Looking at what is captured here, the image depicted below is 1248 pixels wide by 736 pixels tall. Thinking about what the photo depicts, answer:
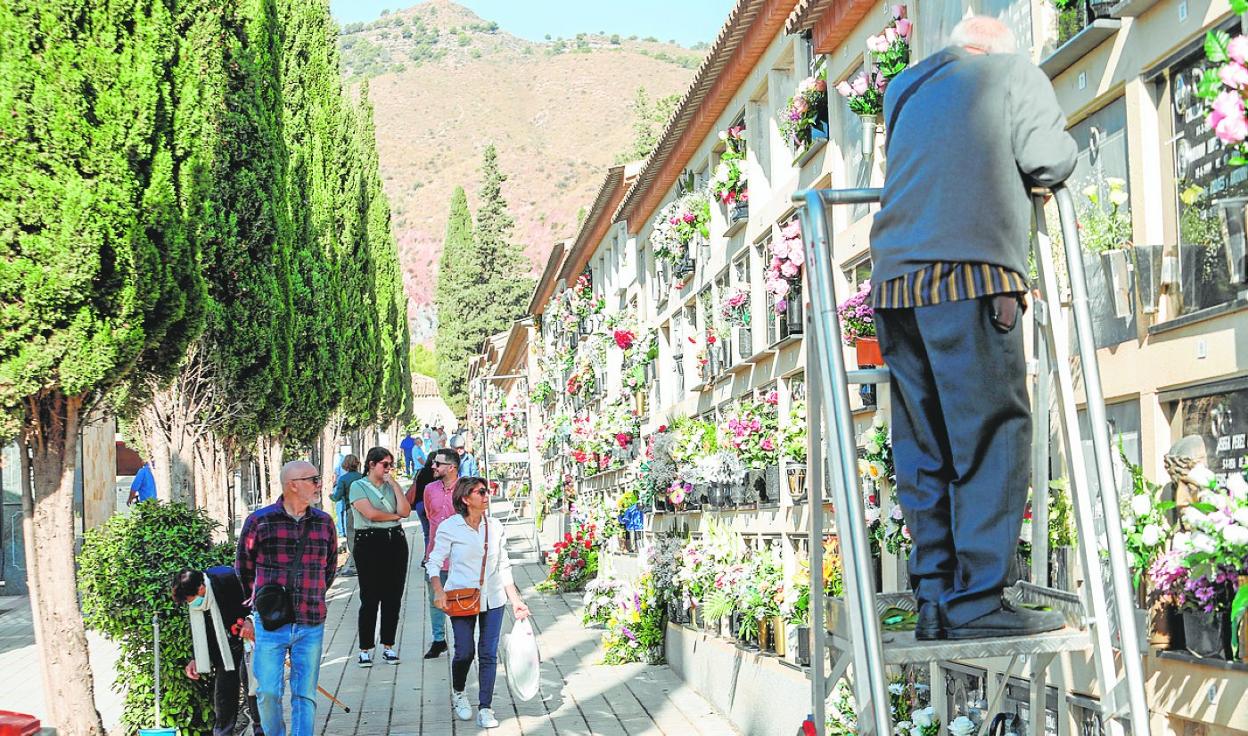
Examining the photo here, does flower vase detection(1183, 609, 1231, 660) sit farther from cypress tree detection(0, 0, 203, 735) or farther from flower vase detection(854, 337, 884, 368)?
cypress tree detection(0, 0, 203, 735)

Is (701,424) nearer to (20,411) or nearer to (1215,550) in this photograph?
(20,411)

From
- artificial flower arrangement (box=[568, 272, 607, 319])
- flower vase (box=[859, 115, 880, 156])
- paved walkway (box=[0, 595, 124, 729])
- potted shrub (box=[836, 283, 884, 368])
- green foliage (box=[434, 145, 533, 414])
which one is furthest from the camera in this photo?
green foliage (box=[434, 145, 533, 414])

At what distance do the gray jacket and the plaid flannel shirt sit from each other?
6.56 meters

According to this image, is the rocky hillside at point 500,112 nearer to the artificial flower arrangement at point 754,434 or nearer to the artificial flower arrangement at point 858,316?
the artificial flower arrangement at point 754,434

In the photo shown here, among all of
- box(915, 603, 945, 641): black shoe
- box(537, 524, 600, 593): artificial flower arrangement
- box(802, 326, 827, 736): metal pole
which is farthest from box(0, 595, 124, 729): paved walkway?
box(915, 603, 945, 641): black shoe

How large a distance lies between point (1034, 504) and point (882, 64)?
4.87 m

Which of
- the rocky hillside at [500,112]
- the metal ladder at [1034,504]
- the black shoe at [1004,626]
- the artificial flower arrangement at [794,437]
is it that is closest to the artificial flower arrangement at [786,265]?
the artificial flower arrangement at [794,437]

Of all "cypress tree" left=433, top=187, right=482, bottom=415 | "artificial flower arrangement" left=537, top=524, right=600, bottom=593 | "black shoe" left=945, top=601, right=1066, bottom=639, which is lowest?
"artificial flower arrangement" left=537, top=524, right=600, bottom=593

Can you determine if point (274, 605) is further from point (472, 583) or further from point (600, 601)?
point (600, 601)

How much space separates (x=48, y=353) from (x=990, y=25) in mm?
6343

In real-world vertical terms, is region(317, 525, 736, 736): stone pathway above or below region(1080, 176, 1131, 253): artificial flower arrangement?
below

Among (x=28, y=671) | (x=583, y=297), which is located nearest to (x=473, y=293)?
(x=583, y=297)

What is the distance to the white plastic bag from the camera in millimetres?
11000

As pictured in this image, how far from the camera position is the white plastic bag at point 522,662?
433 inches
